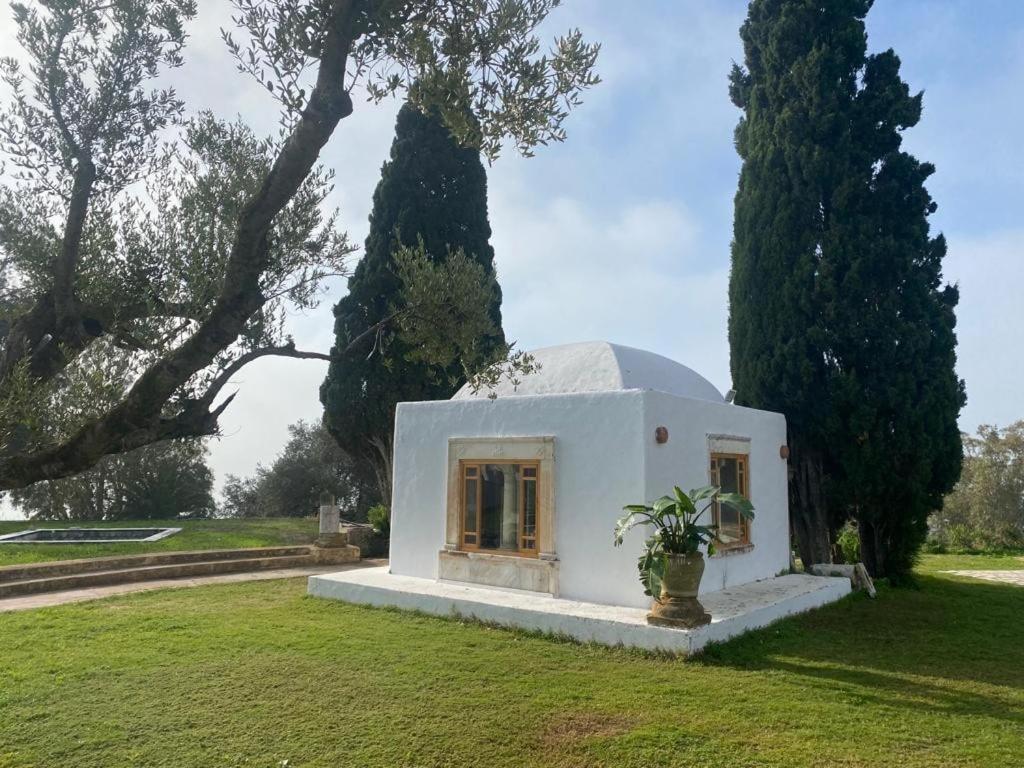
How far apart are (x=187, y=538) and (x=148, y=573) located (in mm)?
4748

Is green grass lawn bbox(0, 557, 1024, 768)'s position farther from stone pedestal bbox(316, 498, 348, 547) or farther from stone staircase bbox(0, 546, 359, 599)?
stone pedestal bbox(316, 498, 348, 547)

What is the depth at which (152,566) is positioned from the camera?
14930 mm

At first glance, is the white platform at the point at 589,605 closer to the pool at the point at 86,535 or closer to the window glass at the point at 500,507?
the window glass at the point at 500,507

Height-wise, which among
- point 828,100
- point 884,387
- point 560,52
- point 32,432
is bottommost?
point 32,432

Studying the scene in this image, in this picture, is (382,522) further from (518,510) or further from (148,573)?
(518,510)

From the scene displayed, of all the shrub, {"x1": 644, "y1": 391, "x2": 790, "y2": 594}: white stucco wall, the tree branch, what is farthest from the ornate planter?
the shrub

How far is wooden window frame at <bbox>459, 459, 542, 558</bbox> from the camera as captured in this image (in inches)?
430

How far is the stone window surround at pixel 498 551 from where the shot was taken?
35.1ft

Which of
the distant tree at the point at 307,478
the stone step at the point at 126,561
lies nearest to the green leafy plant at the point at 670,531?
the stone step at the point at 126,561

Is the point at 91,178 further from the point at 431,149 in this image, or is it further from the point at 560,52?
the point at 431,149

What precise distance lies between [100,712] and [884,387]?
13.0 metres

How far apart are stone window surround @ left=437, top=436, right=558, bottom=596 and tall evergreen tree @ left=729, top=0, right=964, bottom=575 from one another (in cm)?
586

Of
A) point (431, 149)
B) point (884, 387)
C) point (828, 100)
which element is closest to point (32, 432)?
point (884, 387)

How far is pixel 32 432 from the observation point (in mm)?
4617
